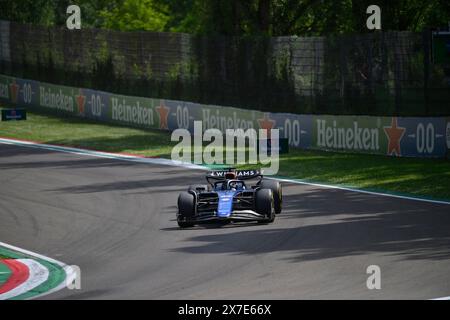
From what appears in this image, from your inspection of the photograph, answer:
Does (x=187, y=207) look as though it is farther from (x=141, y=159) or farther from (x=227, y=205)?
(x=141, y=159)

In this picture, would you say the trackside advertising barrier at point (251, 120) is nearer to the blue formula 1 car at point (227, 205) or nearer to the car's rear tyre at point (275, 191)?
the car's rear tyre at point (275, 191)

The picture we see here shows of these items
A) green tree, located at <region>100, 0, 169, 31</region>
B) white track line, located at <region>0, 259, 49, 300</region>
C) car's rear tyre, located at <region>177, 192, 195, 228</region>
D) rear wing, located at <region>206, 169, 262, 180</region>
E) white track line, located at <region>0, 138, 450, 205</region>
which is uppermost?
green tree, located at <region>100, 0, 169, 31</region>

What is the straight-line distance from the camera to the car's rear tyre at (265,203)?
18.0 metres

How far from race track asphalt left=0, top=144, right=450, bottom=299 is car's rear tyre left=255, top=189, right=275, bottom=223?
21 centimetres

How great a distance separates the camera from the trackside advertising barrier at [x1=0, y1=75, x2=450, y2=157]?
27328 mm

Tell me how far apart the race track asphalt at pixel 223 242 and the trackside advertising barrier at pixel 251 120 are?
16.8ft

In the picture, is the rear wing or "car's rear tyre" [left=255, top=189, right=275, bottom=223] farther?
the rear wing

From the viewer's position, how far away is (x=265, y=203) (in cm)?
1808

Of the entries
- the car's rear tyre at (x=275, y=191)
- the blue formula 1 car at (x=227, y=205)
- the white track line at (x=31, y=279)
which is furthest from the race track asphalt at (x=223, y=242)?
the white track line at (x=31, y=279)

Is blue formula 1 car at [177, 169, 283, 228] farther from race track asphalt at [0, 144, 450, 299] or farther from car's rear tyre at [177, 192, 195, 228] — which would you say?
race track asphalt at [0, 144, 450, 299]

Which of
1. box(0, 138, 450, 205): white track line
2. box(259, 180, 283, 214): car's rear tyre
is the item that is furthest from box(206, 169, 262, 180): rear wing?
box(0, 138, 450, 205): white track line

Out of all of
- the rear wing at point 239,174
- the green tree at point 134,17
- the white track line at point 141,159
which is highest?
the green tree at point 134,17

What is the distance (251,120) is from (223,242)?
52.4 feet
